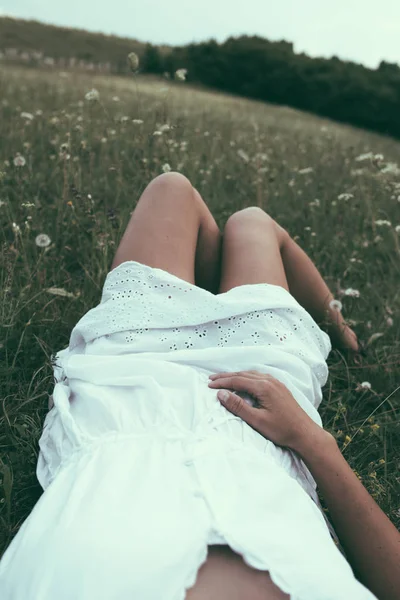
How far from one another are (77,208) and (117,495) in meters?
2.05

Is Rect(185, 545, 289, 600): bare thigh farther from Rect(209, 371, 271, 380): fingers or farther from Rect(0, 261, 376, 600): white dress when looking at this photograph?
Rect(209, 371, 271, 380): fingers

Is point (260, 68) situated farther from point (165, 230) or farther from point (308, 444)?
point (308, 444)

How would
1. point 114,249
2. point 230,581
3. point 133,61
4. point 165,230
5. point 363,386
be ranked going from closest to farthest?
point 230,581
point 165,230
point 363,386
point 114,249
point 133,61

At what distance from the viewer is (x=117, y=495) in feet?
3.57

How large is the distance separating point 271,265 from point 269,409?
77 centimetres

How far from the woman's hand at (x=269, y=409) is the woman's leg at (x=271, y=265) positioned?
0.58 meters

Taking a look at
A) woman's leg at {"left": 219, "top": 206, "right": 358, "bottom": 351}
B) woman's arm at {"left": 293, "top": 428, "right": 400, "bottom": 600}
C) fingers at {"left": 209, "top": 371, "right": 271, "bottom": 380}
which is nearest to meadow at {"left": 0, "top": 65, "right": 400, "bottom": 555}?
woman's leg at {"left": 219, "top": 206, "right": 358, "bottom": 351}

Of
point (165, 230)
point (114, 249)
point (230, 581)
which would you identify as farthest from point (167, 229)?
point (230, 581)

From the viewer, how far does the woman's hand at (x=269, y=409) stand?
1435 mm

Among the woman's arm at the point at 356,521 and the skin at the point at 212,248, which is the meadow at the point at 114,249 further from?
the woman's arm at the point at 356,521

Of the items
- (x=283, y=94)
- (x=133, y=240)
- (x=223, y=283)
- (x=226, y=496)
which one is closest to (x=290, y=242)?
(x=223, y=283)

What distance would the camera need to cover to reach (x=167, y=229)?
2.08 metres

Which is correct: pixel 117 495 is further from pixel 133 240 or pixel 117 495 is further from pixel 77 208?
pixel 77 208

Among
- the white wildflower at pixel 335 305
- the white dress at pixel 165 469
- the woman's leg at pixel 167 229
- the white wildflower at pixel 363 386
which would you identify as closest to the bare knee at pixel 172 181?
the woman's leg at pixel 167 229
